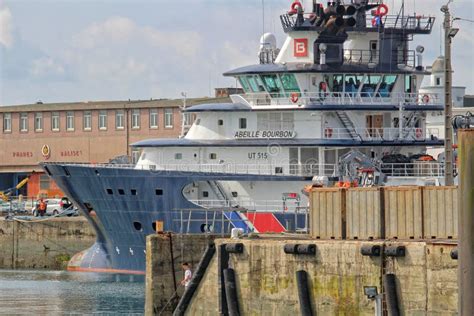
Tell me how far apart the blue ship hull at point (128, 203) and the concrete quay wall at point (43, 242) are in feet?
24.7

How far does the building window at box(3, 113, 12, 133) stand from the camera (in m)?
87.9

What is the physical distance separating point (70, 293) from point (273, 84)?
1017cm

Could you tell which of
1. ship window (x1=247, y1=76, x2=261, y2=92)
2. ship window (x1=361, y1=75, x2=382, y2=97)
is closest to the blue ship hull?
ship window (x1=247, y1=76, x2=261, y2=92)

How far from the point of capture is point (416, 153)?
176 ft

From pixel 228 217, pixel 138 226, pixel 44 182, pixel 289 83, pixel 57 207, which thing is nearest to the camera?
pixel 228 217

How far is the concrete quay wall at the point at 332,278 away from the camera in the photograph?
86.8 feet

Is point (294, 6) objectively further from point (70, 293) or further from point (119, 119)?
point (119, 119)

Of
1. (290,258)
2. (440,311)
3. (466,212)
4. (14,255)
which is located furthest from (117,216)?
(466,212)

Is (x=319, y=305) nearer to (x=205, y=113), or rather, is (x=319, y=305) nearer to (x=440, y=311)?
(x=440, y=311)

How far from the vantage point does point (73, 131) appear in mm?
85812

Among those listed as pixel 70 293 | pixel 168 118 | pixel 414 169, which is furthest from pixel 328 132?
pixel 168 118

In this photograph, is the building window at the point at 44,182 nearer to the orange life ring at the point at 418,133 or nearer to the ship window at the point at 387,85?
the ship window at the point at 387,85

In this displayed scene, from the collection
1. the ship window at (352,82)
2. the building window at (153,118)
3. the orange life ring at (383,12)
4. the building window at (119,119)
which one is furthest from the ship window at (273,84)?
the building window at (119,119)

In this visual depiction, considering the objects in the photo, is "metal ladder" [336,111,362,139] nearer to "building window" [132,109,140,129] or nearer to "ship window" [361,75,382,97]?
"ship window" [361,75,382,97]
